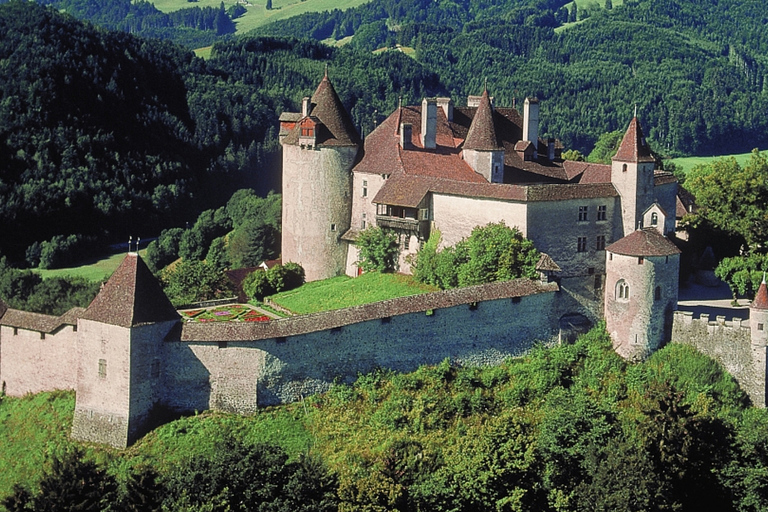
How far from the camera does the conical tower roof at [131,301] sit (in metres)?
44.7

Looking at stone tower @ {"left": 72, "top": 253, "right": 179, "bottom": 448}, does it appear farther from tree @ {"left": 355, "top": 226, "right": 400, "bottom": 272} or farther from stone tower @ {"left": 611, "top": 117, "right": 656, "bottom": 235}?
stone tower @ {"left": 611, "top": 117, "right": 656, "bottom": 235}

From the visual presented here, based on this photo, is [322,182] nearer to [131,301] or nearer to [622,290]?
[622,290]

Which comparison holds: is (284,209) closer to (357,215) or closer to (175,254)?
(357,215)

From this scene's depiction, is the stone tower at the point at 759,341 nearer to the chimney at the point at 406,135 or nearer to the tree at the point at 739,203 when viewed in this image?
the tree at the point at 739,203

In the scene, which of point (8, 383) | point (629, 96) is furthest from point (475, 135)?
point (629, 96)

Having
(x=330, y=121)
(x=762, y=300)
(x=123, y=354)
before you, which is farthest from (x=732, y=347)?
(x=123, y=354)

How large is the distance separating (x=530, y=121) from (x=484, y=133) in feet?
16.6

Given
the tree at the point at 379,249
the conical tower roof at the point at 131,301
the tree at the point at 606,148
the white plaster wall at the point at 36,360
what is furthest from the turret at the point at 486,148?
the tree at the point at 606,148

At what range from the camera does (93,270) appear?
8931cm

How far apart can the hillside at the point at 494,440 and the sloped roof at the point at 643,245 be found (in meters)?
3.69

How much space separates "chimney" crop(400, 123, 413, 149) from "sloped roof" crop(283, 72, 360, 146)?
217cm

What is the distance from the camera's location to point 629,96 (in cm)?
16712

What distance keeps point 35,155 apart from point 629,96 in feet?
283

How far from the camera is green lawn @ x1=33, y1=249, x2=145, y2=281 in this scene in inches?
3411
